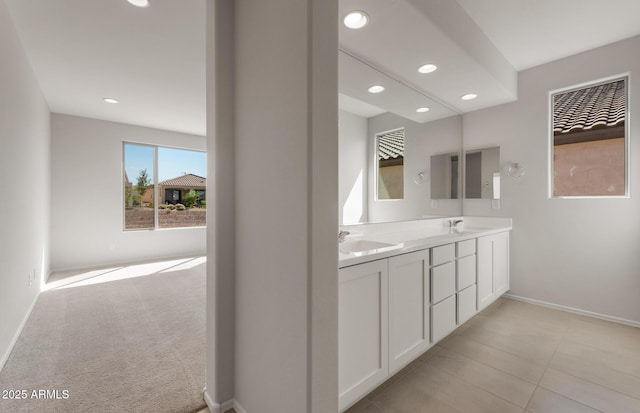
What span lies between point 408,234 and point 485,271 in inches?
33.7

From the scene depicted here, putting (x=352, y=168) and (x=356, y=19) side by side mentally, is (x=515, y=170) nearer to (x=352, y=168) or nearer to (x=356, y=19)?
(x=352, y=168)

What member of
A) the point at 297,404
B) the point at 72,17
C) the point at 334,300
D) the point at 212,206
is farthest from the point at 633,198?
the point at 72,17

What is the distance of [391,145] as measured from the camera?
2873 millimetres

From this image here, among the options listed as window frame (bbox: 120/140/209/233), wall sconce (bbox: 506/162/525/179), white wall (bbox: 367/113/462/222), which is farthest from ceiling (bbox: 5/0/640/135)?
window frame (bbox: 120/140/209/233)

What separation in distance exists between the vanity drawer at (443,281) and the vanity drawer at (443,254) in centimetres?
4

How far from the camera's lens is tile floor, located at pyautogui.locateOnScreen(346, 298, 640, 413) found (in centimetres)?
163

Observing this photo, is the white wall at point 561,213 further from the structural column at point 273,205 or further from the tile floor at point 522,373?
the structural column at point 273,205

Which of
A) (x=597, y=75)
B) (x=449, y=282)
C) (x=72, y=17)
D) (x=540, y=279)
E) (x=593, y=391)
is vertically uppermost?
(x=72, y=17)

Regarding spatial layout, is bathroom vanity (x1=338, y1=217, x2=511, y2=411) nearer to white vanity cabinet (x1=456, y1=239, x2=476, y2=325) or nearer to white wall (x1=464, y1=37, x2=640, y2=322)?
white vanity cabinet (x1=456, y1=239, x2=476, y2=325)

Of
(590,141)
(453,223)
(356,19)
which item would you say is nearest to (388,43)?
(356,19)

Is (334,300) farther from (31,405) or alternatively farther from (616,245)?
(616,245)

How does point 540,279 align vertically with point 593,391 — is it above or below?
above

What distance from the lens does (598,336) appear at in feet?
8.07

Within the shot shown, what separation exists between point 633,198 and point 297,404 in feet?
11.7
